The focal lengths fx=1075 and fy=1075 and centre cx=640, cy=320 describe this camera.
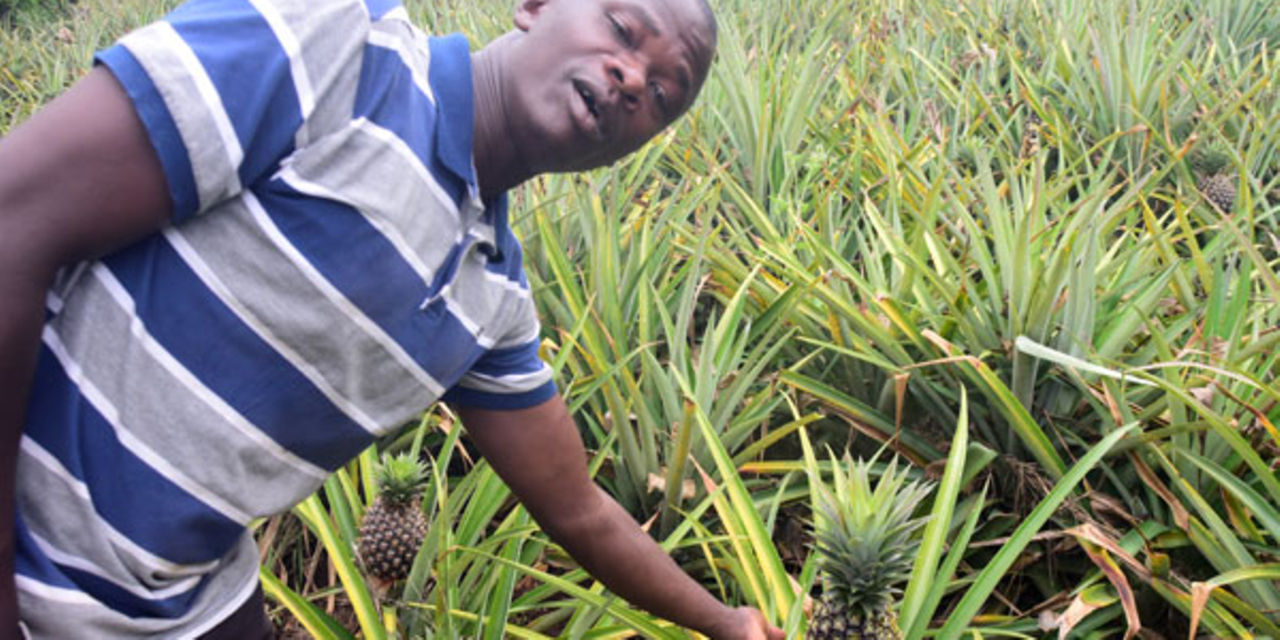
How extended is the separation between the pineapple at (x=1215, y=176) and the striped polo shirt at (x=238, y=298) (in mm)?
2725

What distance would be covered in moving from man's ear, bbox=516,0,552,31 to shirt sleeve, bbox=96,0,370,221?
243 mm

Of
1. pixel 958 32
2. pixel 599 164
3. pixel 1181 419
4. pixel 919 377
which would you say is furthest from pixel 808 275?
pixel 958 32

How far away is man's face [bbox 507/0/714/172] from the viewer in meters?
1.16

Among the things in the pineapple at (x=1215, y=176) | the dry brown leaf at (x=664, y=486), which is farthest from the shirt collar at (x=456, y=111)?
the pineapple at (x=1215, y=176)

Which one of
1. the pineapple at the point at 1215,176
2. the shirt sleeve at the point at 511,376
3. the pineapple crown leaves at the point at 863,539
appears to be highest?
the shirt sleeve at the point at 511,376

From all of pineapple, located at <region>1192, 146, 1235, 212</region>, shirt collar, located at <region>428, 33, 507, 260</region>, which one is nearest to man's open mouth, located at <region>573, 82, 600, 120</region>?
shirt collar, located at <region>428, 33, 507, 260</region>

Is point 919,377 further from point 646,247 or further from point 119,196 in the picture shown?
point 119,196

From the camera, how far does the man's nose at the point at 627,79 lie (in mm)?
1166

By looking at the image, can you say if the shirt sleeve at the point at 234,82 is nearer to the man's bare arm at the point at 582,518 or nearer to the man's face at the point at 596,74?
the man's face at the point at 596,74

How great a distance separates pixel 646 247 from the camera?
258cm

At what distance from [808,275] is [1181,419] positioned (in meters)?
0.83

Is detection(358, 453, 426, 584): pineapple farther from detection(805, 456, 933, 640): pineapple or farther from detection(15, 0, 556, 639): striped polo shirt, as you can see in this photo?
detection(805, 456, 933, 640): pineapple

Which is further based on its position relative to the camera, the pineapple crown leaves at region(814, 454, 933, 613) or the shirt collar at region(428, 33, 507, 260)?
the pineapple crown leaves at region(814, 454, 933, 613)

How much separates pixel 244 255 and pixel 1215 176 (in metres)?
3.15
